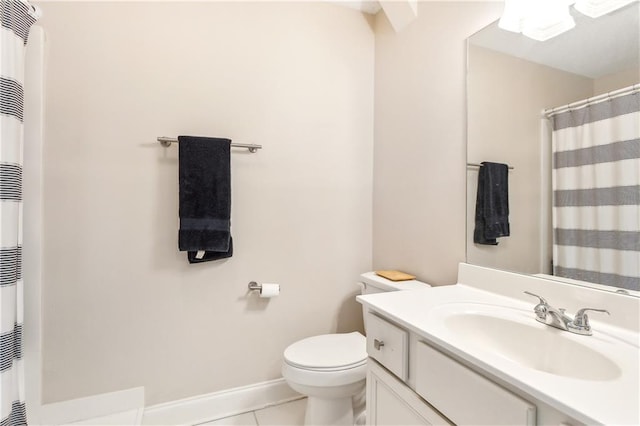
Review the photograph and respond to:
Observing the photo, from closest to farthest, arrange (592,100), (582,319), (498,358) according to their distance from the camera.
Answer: (498,358) < (582,319) < (592,100)

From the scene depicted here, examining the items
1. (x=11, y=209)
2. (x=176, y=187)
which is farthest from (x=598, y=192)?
(x=11, y=209)

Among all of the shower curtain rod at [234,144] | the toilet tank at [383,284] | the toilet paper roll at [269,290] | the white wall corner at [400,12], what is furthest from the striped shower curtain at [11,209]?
the white wall corner at [400,12]

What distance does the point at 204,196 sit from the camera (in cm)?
149

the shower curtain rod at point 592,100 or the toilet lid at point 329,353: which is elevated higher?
the shower curtain rod at point 592,100

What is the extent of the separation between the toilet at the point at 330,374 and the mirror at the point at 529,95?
51 cm

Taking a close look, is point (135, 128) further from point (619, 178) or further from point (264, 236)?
point (619, 178)

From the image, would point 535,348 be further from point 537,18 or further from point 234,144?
point 234,144

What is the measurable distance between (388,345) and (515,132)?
95 cm

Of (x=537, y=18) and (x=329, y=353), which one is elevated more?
(x=537, y=18)

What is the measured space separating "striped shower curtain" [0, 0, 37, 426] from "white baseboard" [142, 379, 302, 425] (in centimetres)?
57

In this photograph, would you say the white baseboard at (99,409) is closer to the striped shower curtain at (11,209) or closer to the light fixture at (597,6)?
the striped shower curtain at (11,209)

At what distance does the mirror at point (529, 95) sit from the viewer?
90cm

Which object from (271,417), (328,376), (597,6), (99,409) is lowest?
(271,417)

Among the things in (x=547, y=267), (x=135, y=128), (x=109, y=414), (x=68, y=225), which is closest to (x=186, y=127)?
(x=135, y=128)
